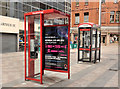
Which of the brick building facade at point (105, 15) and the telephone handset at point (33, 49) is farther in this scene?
the brick building facade at point (105, 15)

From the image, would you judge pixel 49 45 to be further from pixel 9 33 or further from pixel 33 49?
pixel 9 33

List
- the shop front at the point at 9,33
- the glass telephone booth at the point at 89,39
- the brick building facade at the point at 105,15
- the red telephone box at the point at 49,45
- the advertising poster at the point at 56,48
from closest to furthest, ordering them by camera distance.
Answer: the red telephone box at the point at 49,45 → the advertising poster at the point at 56,48 → the glass telephone booth at the point at 89,39 → the shop front at the point at 9,33 → the brick building facade at the point at 105,15

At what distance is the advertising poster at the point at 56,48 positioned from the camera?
6.22 metres

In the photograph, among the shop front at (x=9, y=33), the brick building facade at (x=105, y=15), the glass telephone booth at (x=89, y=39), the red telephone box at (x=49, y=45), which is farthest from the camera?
the brick building facade at (x=105, y=15)

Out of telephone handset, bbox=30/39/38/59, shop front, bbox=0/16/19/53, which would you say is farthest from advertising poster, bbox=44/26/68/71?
shop front, bbox=0/16/19/53

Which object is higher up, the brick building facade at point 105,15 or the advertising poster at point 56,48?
the brick building facade at point 105,15

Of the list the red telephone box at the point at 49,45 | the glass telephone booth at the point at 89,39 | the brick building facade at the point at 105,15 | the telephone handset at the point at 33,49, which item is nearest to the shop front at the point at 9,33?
the glass telephone booth at the point at 89,39

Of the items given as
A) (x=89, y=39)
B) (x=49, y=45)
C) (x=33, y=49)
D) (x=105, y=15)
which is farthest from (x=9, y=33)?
(x=105, y=15)

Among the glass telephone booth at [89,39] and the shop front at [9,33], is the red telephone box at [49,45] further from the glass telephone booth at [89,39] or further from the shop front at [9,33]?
the shop front at [9,33]

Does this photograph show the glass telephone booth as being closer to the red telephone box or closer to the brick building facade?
the red telephone box

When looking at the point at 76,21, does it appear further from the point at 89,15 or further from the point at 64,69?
Answer: the point at 64,69

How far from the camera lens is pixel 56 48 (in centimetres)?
639

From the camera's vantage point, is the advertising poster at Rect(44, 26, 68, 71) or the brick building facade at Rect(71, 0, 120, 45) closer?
the advertising poster at Rect(44, 26, 68, 71)

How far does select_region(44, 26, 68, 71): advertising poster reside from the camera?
6.22m
